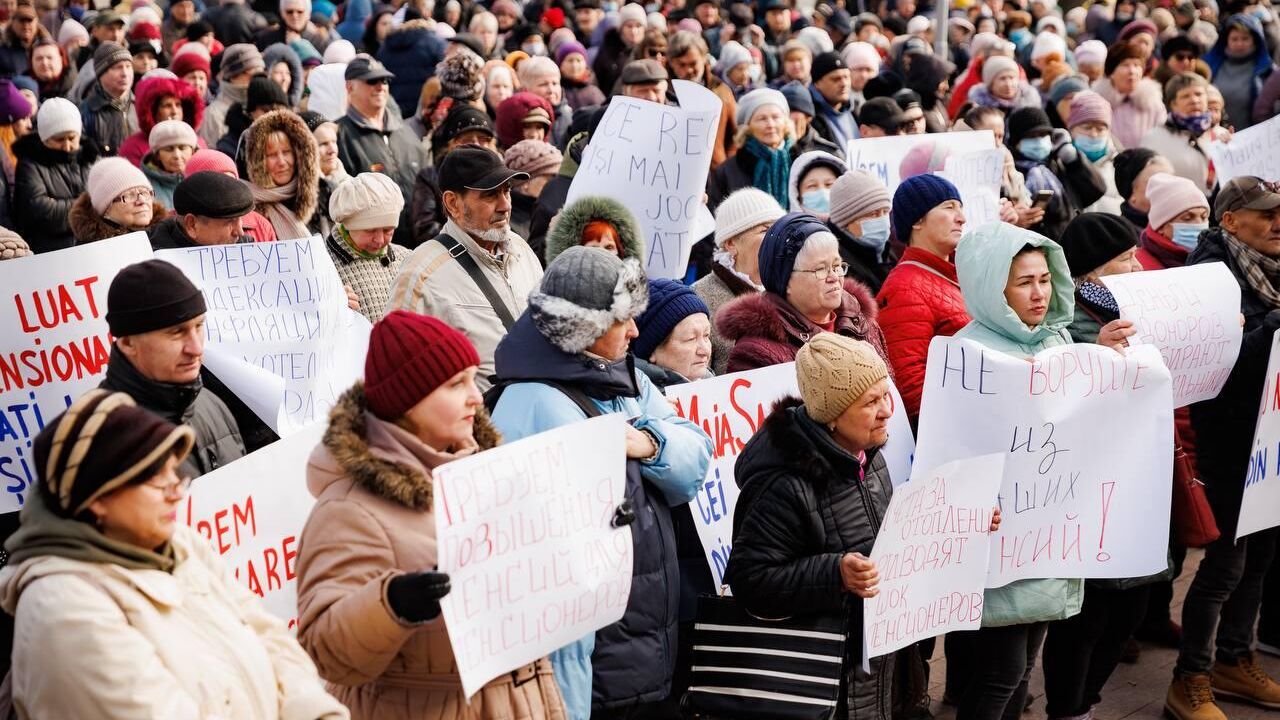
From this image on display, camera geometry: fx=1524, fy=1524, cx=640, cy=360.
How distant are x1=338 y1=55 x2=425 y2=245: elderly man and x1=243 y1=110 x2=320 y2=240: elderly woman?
2095 millimetres

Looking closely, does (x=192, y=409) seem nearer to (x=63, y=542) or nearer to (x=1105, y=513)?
(x=63, y=542)

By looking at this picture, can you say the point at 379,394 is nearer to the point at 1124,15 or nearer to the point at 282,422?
the point at 282,422

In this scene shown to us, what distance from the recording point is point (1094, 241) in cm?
579

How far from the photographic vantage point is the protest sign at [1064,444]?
488 centimetres

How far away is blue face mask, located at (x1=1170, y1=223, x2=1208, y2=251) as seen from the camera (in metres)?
7.00

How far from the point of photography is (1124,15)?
62.9 ft

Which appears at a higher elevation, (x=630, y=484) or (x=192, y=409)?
(x=192, y=409)

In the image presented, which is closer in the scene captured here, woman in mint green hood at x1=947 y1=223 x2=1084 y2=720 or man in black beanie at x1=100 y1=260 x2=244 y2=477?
man in black beanie at x1=100 y1=260 x2=244 y2=477

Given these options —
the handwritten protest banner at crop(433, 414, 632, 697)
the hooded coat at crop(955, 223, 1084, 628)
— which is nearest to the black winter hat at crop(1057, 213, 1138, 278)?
the hooded coat at crop(955, 223, 1084, 628)

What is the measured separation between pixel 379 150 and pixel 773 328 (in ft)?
14.8

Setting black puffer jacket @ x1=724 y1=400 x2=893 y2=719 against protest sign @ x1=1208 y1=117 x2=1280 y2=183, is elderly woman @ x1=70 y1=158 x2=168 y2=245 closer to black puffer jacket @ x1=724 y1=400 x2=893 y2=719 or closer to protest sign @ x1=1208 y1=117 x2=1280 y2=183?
black puffer jacket @ x1=724 y1=400 x2=893 y2=719

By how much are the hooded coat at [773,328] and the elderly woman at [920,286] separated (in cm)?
18

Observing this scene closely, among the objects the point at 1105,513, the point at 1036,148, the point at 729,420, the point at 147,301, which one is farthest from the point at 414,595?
the point at 1036,148

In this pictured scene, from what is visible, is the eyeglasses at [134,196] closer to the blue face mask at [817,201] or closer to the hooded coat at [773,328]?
the hooded coat at [773,328]
